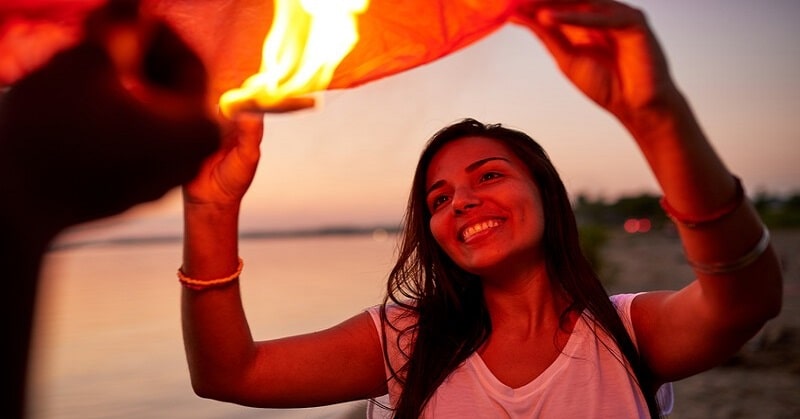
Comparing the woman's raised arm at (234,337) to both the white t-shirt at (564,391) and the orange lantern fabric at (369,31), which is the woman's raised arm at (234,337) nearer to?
the orange lantern fabric at (369,31)

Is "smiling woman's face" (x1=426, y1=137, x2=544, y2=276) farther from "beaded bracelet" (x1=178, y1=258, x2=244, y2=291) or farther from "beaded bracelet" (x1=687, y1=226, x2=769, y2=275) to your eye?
"beaded bracelet" (x1=178, y1=258, x2=244, y2=291)

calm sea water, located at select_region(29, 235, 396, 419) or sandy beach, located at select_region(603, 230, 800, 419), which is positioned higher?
sandy beach, located at select_region(603, 230, 800, 419)

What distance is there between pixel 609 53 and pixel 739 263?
0.64 metres

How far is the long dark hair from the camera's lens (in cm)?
233

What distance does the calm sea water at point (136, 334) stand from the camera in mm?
962

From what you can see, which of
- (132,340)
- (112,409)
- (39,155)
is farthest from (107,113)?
(132,340)

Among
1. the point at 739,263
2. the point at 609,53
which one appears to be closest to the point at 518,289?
the point at 739,263

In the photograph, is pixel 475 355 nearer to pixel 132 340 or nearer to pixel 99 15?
pixel 99 15

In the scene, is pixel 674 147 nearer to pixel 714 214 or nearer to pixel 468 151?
pixel 714 214

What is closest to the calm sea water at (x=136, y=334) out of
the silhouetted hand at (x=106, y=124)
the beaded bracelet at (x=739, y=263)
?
the silhouetted hand at (x=106, y=124)

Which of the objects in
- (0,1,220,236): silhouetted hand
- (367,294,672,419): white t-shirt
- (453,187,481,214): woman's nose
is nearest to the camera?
(0,1,220,236): silhouetted hand

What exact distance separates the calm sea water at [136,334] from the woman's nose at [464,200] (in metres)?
1.20

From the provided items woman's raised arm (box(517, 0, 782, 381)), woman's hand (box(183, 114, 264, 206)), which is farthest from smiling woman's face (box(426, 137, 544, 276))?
woman's hand (box(183, 114, 264, 206))

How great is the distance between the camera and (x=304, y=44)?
2.02m
